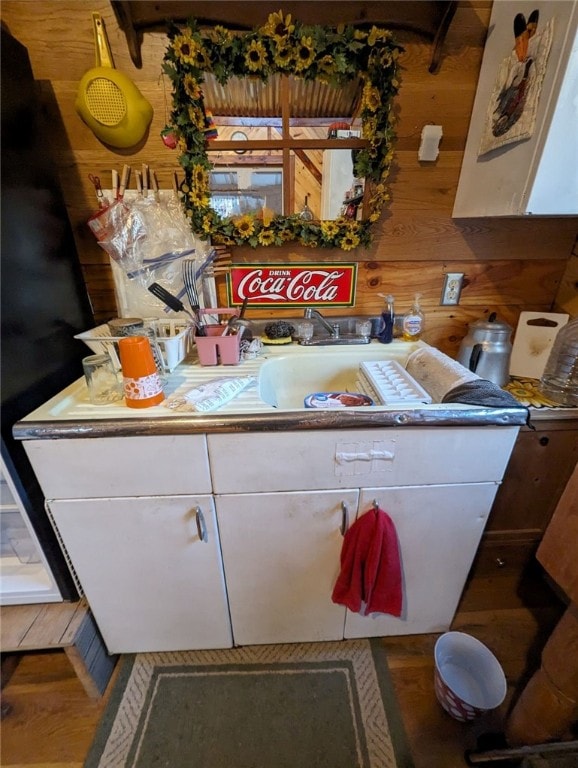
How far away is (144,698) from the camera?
3.23 feet

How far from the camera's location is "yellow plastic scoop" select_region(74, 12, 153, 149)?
92 cm

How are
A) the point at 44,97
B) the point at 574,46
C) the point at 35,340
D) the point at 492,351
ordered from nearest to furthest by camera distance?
the point at 574,46 → the point at 35,340 → the point at 44,97 → the point at 492,351

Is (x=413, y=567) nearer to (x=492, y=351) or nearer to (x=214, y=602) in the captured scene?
(x=214, y=602)

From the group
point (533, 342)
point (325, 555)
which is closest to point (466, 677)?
point (325, 555)

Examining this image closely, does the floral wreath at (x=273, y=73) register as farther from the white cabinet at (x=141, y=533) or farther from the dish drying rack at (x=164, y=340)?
the white cabinet at (x=141, y=533)

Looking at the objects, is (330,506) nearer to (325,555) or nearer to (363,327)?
(325,555)

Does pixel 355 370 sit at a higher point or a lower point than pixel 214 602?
higher

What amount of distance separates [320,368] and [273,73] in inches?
36.1

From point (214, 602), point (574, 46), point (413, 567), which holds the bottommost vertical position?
point (214, 602)

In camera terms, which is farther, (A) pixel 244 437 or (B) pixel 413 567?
(B) pixel 413 567

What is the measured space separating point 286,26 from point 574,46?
72 centimetres

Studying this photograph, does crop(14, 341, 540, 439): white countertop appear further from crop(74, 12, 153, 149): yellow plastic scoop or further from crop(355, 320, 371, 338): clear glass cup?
crop(74, 12, 153, 149): yellow plastic scoop

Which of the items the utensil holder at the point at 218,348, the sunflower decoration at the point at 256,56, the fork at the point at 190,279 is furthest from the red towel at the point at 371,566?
the sunflower decoration at the point at 256,56

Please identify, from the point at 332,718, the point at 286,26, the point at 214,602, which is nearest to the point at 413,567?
the point at 332,718
